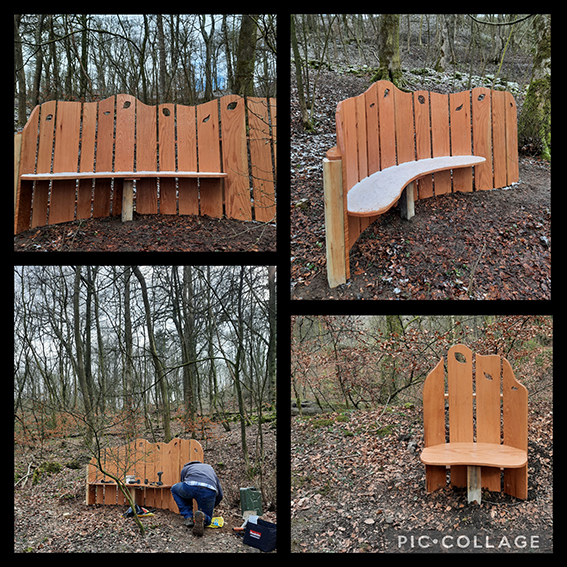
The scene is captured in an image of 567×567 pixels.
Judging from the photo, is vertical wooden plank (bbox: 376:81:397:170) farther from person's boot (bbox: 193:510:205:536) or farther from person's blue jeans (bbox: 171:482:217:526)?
person's boot (bbox: 193:510:205:536)

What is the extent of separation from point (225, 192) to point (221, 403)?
2281mm

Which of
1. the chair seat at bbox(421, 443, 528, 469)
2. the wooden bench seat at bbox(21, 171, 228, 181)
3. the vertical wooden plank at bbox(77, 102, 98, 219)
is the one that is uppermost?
the vertical wooden plank at bbox(77, 102, 98, 219)

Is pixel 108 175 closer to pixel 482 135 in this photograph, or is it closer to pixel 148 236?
pixel 148 236

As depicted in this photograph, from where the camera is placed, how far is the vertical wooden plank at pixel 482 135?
3752 mm

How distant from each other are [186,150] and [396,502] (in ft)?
9.97

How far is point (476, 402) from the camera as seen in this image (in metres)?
2.96

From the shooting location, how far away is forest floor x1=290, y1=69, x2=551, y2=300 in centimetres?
282

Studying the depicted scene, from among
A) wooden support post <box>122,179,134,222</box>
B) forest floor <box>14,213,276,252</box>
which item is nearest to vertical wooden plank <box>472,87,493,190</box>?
forest floor <box>14,213,276,252</box>

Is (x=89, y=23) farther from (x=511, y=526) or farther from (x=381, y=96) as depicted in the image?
(x=511, y=526)

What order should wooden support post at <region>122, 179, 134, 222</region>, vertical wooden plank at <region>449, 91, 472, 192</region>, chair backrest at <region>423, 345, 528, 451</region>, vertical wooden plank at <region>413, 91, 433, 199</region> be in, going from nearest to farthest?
chair backrest at <region>423, 345, 528, 451</region> < wooden support post at <region>122, 179, 134, 222</region> < vertical wooden plank at <region>413, 91, 433, 199</region> < vertical wooden plank at <region>449, 91, 472, 192</region>

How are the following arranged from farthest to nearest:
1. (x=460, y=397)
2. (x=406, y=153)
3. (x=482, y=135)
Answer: (x=482, y=135) → (x=406, y=153) → (x=460, y=397)

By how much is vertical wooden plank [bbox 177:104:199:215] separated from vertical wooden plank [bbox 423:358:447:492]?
2222mm

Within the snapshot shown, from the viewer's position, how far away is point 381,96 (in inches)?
134

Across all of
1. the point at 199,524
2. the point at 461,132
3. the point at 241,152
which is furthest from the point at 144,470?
the point at 461,132
